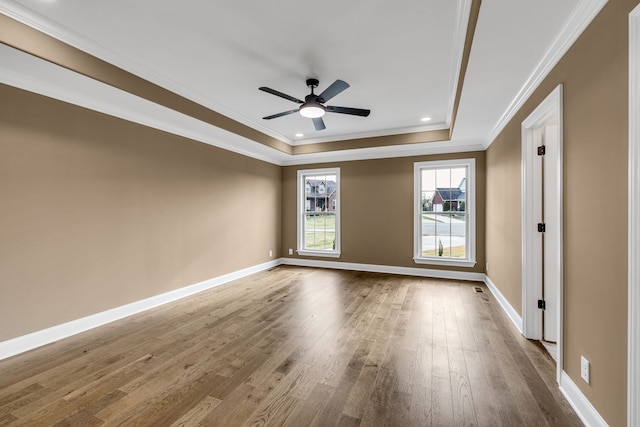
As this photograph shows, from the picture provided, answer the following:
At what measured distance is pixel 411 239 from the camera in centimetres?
560

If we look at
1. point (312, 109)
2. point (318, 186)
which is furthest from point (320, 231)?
A: point (312, 109)

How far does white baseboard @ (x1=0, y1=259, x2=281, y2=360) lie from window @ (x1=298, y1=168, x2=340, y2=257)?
243 cm

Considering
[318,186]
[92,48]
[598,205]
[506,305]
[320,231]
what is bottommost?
[506,305]

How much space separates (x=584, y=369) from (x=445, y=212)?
155 inches

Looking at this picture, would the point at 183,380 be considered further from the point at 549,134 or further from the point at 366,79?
the point at 549,134

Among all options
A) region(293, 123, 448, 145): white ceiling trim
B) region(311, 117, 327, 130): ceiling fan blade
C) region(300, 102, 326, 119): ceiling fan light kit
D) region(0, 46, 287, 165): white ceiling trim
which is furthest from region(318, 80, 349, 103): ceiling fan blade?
region(293, 123, 448, 145): white ceiling trim

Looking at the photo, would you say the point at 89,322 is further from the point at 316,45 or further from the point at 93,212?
the point at 316,45

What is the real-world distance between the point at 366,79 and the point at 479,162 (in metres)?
3.13

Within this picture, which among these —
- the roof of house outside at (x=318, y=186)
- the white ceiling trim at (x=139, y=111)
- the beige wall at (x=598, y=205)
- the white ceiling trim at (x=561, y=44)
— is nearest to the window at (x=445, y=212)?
the white ceiling trim at (x=139, y=111)

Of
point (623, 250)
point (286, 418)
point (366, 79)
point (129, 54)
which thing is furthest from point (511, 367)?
point (129, 54)

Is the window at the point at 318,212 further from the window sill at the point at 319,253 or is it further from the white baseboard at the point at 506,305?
the white baseboard at the point at 506,305

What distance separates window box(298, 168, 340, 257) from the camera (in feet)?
21.0

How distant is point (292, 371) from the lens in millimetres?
2252

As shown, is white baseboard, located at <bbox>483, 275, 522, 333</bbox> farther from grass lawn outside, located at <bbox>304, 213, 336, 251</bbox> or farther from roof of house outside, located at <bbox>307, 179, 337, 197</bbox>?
roof of house outside, located at <bbox>307, 179, 337, 197</bbox>
